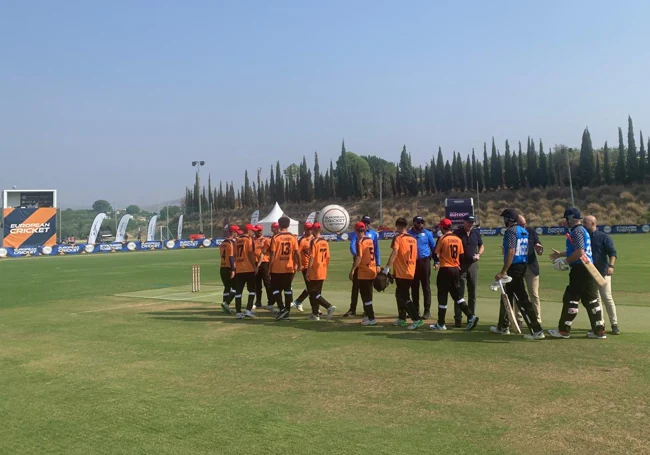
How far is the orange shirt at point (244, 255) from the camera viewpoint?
439 inches

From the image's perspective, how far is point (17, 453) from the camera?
4.21 meters

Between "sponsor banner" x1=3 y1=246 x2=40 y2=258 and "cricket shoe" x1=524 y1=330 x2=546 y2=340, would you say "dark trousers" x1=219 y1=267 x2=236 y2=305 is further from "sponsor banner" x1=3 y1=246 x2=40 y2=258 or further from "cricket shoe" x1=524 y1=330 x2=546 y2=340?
"sponsor banner" x1=3 y1=246 x2=40 y2=258

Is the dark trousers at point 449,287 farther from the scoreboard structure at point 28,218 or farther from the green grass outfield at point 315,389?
the scoreboard structure at point 28,218

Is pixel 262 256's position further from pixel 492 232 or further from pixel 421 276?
pixel 492 232

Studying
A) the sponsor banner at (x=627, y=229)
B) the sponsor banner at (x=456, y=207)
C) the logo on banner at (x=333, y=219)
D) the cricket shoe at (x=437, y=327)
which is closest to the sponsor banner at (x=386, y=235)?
the sponsor banner at (x=456, y=207)

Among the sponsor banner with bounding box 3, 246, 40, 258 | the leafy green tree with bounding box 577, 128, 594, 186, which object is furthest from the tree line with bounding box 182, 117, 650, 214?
the sponsor banner with bounding box 3, 246, 40, 258

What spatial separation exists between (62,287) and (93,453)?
16275mm

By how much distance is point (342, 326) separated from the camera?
32.3 feet

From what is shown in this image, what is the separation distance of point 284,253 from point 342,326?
6.23 ft

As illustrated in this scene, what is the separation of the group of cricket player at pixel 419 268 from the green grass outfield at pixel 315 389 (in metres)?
0.44

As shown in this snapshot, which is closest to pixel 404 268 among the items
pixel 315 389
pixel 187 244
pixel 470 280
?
pixel 470 280

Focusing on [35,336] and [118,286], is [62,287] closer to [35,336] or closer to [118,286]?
[118,286]

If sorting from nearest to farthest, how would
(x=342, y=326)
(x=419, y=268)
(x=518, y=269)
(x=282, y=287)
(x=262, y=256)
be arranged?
1. (x=518, y=269)
2. (x=342, y=326)
3. (x=419, y=268)
4. (x=282, y=287)
5. (x=262, y=256)

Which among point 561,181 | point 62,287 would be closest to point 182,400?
point 62,287
